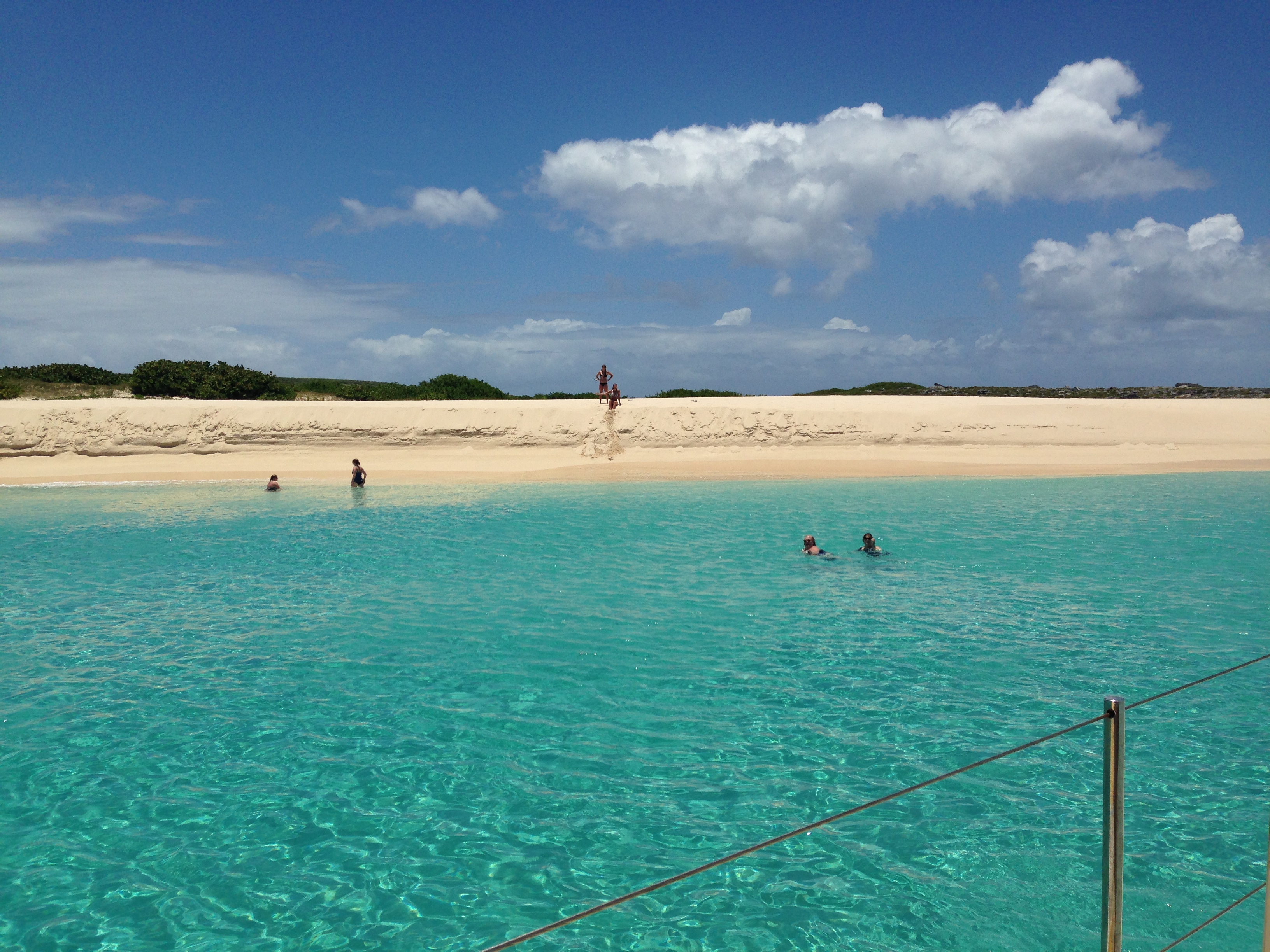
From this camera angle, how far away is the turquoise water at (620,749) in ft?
16.6

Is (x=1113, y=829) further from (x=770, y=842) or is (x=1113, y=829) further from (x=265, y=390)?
(x=265, y=390)

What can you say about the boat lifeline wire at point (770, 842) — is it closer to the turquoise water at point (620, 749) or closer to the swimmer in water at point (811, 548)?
the turquoise water at point (620, 749)

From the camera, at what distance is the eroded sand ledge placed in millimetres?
32906

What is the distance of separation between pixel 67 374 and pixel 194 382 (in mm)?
15756

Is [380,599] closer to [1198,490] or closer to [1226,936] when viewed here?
[1226,936]

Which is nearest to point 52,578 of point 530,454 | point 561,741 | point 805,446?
point 561,741

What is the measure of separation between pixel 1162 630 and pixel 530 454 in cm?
2801

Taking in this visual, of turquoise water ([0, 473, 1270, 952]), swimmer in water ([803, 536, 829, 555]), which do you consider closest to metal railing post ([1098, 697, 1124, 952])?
turquoise water ([0, 473, 1270, 952])

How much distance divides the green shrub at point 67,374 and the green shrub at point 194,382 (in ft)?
28.6

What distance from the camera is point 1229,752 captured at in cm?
681

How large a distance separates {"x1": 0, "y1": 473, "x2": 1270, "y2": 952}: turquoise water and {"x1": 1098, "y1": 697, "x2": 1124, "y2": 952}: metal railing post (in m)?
2.13

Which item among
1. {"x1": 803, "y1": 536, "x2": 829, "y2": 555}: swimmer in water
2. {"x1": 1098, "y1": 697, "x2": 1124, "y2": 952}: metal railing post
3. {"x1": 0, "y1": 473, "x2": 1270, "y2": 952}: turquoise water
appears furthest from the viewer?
{"x1": 803, "y1": 536, "x2": 829, "y2": 555}: swimmer in water

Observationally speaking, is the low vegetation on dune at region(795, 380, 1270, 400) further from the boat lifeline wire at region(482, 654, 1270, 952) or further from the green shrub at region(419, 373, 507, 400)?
the boat lifeline wire at region(482, 654, 1270, 952)

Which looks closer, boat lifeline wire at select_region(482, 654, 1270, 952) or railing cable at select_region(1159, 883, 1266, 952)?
boat lifeline wire at select_region(482, 654, 1270, 952)
